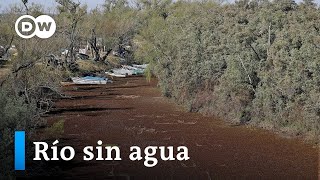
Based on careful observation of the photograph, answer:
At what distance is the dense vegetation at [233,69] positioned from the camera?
1835 cm

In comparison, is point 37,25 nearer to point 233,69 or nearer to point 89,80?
point 89,80

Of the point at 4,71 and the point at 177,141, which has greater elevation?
the point at 4,71

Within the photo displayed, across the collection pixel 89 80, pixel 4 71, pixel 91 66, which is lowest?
pixel 89 80

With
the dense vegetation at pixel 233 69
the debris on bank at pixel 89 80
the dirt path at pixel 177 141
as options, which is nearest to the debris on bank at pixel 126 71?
the debris on bank at pixel 89 80

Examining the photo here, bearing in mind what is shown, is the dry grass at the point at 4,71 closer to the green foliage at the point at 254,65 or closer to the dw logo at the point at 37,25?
the dw logo at the point at 37,25

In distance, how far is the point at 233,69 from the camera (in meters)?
22.0

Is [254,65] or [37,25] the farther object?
[37,25]

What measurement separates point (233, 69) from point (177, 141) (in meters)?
5.59

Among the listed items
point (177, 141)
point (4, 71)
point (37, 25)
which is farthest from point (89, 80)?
point (177, 141)

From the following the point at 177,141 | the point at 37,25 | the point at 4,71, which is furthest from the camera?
the point at 37,25

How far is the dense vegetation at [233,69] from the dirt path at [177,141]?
116 centimetres

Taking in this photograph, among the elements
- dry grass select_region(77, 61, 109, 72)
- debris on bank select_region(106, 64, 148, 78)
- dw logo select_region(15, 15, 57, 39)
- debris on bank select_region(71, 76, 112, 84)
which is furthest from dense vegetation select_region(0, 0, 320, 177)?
dry grass select_region(77, 61, 109, 72)

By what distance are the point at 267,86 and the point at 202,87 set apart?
585 cm

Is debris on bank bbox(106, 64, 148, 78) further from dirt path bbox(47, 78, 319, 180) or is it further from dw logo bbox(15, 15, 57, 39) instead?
dirt path bbox(47, 78, 319, 180)
